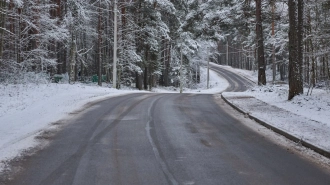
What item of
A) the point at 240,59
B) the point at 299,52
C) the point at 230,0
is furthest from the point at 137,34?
the point at 240,59

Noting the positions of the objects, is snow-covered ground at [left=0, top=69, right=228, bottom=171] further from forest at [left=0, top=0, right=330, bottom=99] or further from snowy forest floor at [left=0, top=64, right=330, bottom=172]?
forest at [left=0, top=0, right=330, bottom=99]

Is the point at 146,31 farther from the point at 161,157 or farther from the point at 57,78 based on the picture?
the point at 161,157

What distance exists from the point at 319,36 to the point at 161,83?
3689 cm

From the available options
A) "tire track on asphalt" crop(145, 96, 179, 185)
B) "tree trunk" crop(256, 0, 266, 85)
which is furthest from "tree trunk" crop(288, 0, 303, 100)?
"tree trunk" crop(256, 0, 266, 85)

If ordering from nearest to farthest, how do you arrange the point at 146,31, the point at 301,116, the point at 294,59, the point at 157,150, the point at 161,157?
1. the point at 161,157
2. the point at 157,150
3. the point at 301,116
4. the point at 294,59
5. the point at 146,31

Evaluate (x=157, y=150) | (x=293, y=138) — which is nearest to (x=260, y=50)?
(x=293, y=138)

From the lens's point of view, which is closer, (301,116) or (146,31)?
(301,116)

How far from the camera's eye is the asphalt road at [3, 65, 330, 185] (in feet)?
17.6

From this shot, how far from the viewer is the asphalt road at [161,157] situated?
5.37 m

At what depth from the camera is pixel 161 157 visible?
21.4 ft

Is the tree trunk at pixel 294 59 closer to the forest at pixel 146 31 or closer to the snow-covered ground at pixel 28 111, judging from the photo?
the forest at pixel 146 31

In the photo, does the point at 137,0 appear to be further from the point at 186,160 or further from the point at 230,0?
the point at 186,160

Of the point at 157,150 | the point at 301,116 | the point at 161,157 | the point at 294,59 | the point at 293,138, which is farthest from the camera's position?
the point at 294,59

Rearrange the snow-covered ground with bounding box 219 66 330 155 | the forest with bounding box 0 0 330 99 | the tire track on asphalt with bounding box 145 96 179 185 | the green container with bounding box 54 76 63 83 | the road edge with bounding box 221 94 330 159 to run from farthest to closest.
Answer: the green container with bounding box 54 76 63 83
the forest with bounding box 0 0 330 99
the snow-covered ground with bounding box 219 66 330 155
the road edge with bounding box 221 94 330 159
the tire track on asphalt with bounding box 145 96 179 185
